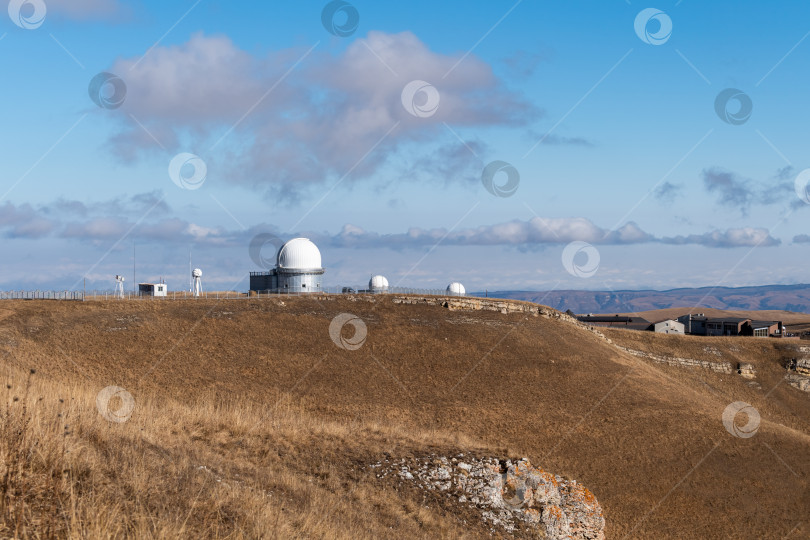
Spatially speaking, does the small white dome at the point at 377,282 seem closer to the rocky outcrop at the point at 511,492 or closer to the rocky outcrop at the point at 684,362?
the rocky outcrop at the point at 684,362

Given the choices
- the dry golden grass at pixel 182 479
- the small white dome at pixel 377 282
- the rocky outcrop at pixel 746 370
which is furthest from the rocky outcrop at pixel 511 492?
the small white dome at pixel 377 282

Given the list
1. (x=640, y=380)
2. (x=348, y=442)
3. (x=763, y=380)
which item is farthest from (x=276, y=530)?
(x=763, y=380)

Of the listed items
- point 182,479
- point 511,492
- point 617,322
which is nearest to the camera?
point 182,479

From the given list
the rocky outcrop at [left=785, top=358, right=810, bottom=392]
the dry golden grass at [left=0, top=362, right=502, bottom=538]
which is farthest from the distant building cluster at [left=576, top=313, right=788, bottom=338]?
the dry golden grass at [left=0, top=362, right=502, bottom=538]

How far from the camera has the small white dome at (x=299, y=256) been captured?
7750 cm

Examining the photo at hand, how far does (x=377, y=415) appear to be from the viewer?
135 ft

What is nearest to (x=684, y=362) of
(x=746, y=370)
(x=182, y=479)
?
(x=746, y=370)

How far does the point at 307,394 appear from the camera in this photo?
43750 mm

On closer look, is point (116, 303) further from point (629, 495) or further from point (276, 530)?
point (276, 530)

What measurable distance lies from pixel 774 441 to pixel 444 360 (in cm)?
2648

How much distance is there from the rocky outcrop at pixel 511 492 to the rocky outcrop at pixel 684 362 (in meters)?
53.1

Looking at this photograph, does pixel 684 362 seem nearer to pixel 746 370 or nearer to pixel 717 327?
pixel 746 370

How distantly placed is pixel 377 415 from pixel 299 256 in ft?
132

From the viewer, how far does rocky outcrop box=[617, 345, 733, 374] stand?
249 feet
